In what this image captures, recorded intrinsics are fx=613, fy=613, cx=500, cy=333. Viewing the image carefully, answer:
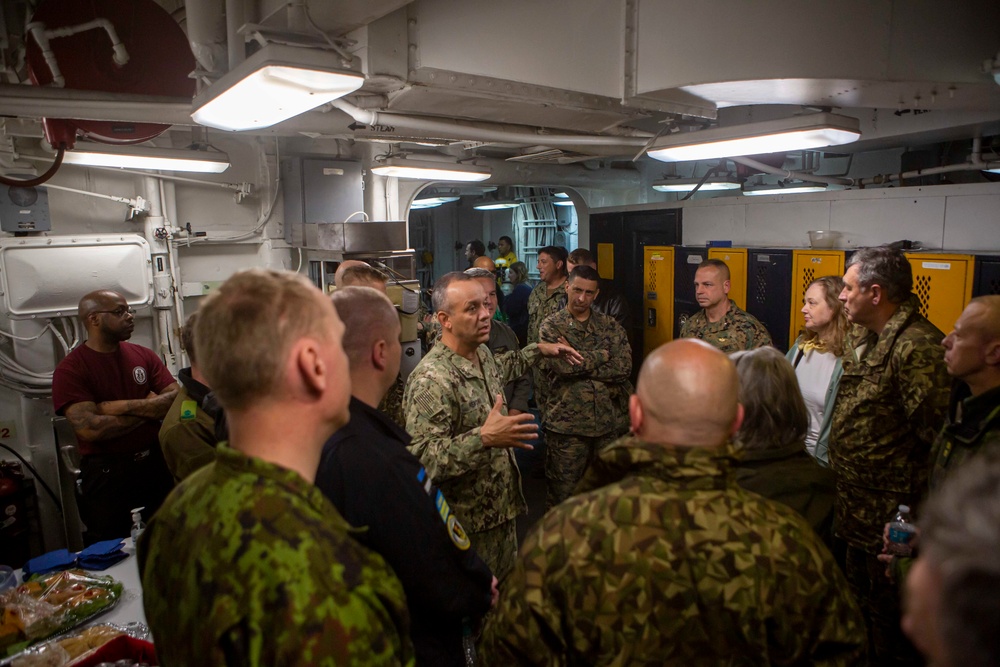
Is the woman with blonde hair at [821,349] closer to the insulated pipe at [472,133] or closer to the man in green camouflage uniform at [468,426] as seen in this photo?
the insulated pipe at [472,133]

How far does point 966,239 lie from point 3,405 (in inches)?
269

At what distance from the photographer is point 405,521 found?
5.11 ft

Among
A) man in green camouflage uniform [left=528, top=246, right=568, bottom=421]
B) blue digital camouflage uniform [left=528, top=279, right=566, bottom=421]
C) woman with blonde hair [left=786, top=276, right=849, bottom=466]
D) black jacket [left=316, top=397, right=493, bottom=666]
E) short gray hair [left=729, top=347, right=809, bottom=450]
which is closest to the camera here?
black jacket [left=316, top=397, right=493, bottom=666]

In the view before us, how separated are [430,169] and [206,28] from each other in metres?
2.48

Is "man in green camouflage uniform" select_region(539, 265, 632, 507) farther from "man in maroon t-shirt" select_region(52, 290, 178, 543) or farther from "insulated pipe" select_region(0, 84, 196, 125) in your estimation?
"insulated pipe" select_region(0, 84, 196, 125)

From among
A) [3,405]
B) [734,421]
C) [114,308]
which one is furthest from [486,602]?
[3,405]

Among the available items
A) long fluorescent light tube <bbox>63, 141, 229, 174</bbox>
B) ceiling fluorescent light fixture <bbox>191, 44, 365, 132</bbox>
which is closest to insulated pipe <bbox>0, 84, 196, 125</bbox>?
ceiling fluorescent light fixture <bbox>191, 44, 365, 132</bbox>

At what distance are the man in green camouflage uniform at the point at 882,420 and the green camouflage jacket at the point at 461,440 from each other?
160cm

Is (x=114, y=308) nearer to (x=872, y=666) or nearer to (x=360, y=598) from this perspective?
(x=360, y=598)

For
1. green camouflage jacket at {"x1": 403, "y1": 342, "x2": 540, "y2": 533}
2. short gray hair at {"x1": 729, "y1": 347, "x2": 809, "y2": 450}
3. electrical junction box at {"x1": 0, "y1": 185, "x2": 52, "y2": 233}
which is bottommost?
green camouflage jacket at {"x1": 403, "y1": 342, "x2": 540, "y2": 533}

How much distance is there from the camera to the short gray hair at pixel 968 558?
614mm

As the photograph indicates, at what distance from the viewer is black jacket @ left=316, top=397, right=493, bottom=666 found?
61.2 inches

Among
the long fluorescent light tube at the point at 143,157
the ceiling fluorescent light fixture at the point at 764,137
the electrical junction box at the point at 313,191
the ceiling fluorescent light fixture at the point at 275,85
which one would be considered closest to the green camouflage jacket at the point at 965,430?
the ceiling fluorescent light fixture at the point at 764,137

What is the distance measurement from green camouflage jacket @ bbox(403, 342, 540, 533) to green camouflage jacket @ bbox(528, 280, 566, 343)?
311 cm
